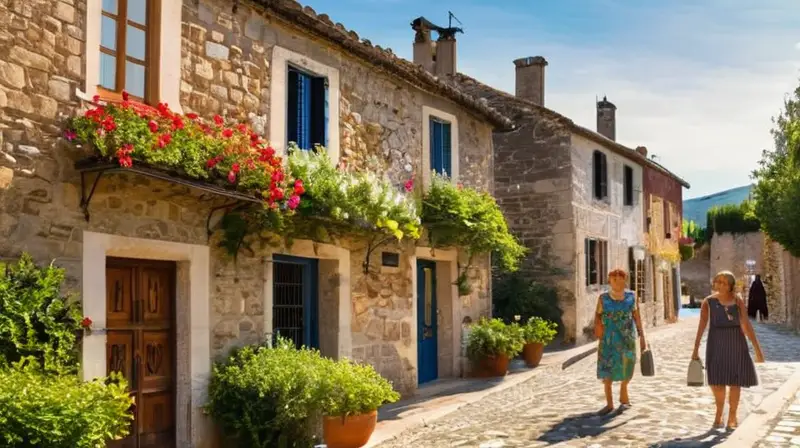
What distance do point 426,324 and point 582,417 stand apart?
4.42 m

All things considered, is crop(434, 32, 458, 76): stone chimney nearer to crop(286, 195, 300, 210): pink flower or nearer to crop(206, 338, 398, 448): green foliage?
crop(286, 195, 300, 210): pink flower

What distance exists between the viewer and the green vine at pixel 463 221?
484 inches

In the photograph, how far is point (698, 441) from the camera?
7719 mm

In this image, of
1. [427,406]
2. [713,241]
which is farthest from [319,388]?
[713,241]

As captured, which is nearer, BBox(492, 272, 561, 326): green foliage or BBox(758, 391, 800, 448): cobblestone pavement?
BBox(758, 391, 800, 448): cobblestone pavement

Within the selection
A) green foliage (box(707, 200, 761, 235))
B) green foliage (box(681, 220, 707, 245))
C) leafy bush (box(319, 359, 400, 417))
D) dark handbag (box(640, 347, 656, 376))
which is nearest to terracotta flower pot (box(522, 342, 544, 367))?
dark handbag (box(640, 347, 656, 376))

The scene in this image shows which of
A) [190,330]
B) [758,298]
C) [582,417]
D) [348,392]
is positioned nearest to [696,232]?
[758,298]

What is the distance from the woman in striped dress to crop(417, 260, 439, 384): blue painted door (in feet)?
17.7

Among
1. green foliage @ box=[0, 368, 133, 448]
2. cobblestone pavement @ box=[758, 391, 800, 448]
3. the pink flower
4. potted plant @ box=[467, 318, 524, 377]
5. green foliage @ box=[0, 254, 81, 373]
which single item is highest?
the pink flower

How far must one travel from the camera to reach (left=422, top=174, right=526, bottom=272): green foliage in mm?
12273

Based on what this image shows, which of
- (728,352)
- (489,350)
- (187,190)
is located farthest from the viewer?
(489,350)

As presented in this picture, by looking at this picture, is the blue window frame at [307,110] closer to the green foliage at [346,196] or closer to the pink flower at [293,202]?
the green foliage at [346,196]

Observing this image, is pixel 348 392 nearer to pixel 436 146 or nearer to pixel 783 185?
pixel 436 146

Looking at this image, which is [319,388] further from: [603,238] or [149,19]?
[603,238]
